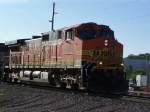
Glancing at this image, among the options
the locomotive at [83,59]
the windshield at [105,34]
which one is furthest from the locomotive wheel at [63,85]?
the windshield at [105,34]

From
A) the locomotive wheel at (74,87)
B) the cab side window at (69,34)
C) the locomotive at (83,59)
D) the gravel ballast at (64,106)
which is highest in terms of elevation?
the cab side window at (69,34)

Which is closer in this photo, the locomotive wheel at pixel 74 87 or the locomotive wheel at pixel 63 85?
the locomotive wheel at pixel 74 87

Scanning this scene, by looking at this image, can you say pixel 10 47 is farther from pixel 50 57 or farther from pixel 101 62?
pixel 101 62

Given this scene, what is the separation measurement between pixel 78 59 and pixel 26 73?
6.99 m

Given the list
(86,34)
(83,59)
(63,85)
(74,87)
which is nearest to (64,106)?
(83,59)

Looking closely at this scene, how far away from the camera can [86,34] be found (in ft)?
49.0

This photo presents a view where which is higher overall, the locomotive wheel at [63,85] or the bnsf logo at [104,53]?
the bnsf logo at [104,53]

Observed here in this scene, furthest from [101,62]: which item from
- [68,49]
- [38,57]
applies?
[38,57]

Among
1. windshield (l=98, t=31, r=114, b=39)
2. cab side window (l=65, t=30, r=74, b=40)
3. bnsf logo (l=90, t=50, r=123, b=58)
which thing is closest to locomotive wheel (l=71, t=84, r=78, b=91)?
bnsf logo (l=90, t=50, r=123, b=58)

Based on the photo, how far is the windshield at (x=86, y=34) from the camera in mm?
14708

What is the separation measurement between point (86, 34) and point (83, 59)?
1.54m

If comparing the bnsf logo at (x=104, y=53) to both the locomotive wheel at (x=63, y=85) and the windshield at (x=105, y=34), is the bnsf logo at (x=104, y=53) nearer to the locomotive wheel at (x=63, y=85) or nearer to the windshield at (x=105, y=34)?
the windshield at (x=105, y=34)

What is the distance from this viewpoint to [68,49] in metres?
15.3

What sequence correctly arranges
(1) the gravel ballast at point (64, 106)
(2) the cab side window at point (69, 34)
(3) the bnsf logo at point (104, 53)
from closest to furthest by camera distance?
(1) the gravel ballast at point (64, 106), (3) the bnsf logo at point (104, 53), (2) the cab side window at point (69, 34)
